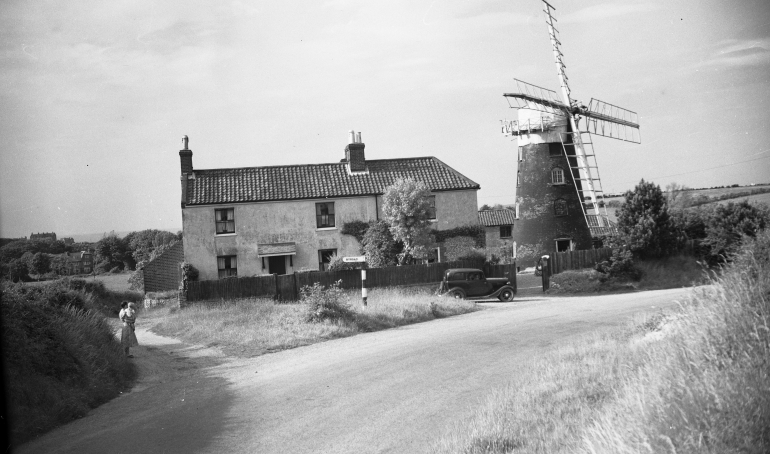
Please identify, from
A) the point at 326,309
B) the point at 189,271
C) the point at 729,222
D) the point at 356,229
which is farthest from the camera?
the point at 356,229

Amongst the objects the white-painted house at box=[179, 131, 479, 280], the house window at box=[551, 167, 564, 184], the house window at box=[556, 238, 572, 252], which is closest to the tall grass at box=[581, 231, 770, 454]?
the white-painted house at box=[179, 131, 479, 280]

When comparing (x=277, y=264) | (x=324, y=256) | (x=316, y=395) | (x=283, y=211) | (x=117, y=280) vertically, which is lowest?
(x=316, y=395)

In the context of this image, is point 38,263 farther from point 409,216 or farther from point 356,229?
point 409,216

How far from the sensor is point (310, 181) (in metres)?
39.5

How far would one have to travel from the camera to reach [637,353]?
1127 centimetres

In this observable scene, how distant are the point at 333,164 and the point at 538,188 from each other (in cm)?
1398

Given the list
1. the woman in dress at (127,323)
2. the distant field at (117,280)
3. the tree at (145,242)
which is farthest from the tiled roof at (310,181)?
the woman in dress at (127,323)

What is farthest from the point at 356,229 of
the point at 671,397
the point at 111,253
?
the point at 671,397

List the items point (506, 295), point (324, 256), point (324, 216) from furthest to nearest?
point (324, 216), point (324, 256), point (506, 295)

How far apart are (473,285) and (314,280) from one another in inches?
310

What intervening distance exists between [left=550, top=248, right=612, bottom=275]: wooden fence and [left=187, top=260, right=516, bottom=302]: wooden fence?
148 inches

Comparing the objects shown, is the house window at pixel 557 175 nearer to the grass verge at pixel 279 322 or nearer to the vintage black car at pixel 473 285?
the vintage black car at pixel 473 285

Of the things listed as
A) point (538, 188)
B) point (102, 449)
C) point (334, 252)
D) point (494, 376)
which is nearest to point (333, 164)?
point (334, 252)

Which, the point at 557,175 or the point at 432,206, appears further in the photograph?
the point at 557,175
